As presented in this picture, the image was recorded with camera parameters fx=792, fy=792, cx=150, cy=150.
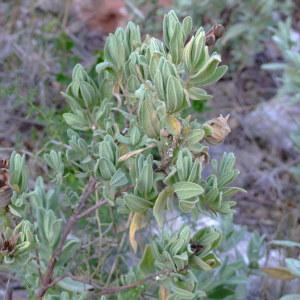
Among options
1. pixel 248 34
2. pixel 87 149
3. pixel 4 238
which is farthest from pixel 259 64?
pixel 4 238

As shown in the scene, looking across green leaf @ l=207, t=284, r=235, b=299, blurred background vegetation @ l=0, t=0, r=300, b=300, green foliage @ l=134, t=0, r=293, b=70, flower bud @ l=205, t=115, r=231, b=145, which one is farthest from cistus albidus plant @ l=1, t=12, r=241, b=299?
green foliage @ l=134, t=0, r=293, b=70

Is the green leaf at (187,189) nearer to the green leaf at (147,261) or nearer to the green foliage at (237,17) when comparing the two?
the green leaf at (147,261)

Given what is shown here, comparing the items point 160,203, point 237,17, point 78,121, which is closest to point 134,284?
point 160,203

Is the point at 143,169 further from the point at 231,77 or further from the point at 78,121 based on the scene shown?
the point at 231,77

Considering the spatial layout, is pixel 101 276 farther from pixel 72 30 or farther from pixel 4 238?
pixel 72 30

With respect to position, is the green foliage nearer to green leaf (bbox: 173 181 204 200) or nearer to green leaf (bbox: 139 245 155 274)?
green leaf (bbox: 139 245 155 274)

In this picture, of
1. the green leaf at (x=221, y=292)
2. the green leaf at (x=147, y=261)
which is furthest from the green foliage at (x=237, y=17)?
the green leaf at (x=147, y=261)
